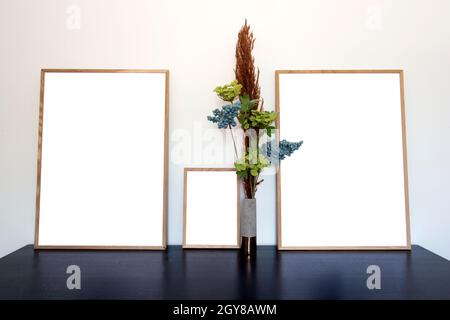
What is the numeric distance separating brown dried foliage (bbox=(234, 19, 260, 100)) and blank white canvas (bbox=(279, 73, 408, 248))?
0.38 feet

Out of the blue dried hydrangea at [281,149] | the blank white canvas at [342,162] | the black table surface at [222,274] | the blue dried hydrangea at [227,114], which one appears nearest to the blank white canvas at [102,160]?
the black table surface at [222,274]

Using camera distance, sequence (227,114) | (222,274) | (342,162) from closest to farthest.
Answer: (222,274)
(227,114)
(342,162)

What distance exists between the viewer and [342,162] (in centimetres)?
107

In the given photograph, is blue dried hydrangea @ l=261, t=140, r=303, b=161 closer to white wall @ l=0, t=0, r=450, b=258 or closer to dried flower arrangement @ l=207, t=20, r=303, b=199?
dried flower arrangement @ l=207, t=20, r=303, b=199

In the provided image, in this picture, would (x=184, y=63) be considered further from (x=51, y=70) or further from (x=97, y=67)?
(x=51, y=70)

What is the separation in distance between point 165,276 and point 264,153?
0.51 meters

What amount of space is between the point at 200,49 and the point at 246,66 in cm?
22

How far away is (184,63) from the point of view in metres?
1.13

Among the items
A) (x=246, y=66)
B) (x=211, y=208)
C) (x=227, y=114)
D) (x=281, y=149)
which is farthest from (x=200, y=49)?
(x=211, y=208)

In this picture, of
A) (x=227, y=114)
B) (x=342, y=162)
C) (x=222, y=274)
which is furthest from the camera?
(x=342, y=162)

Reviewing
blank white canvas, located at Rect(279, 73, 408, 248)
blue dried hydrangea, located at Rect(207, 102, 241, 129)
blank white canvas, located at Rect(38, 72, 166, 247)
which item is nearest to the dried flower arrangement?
blue dried hydrangea, located at Rect(207, 102, 241, 129)

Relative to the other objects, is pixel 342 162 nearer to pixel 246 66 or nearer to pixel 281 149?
pixel 281 149

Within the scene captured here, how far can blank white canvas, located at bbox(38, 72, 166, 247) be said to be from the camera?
105cm
